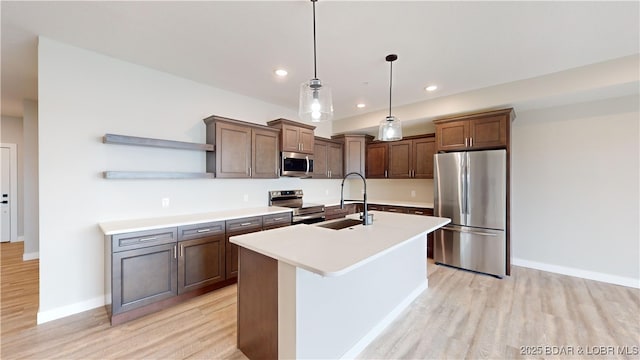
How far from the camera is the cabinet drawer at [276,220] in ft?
11.8

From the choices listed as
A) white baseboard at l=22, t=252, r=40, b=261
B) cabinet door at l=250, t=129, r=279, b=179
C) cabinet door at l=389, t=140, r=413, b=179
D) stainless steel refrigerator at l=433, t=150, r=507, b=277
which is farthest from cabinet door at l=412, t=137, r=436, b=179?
white baseboard at l=22, t=252, r=40, b=261

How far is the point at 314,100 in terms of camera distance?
6.91ft

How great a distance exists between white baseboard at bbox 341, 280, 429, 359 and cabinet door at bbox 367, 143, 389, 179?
2631mm

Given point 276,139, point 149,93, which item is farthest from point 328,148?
point 149,93

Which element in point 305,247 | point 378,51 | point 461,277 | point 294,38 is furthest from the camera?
point 461,277

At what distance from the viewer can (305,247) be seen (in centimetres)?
175

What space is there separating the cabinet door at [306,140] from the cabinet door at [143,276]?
249 centimetres

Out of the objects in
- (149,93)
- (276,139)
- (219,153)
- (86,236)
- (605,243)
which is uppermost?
(149,93)

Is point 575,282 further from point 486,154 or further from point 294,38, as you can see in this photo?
point 294,38

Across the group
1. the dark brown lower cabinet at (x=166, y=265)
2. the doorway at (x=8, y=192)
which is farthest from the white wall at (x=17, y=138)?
the dark brown lower cabinet at (x=166, y=265)

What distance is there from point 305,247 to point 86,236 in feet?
8.16

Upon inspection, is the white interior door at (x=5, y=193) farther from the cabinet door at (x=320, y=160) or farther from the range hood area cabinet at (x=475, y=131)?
the range hood area cabinet at (x=475, y=131)

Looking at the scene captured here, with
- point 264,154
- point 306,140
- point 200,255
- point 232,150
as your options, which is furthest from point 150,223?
point 306,140

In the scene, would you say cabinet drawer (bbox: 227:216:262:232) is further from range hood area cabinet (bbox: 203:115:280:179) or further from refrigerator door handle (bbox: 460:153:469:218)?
refrigerator door handle (bbox: 460:153:469:218)
